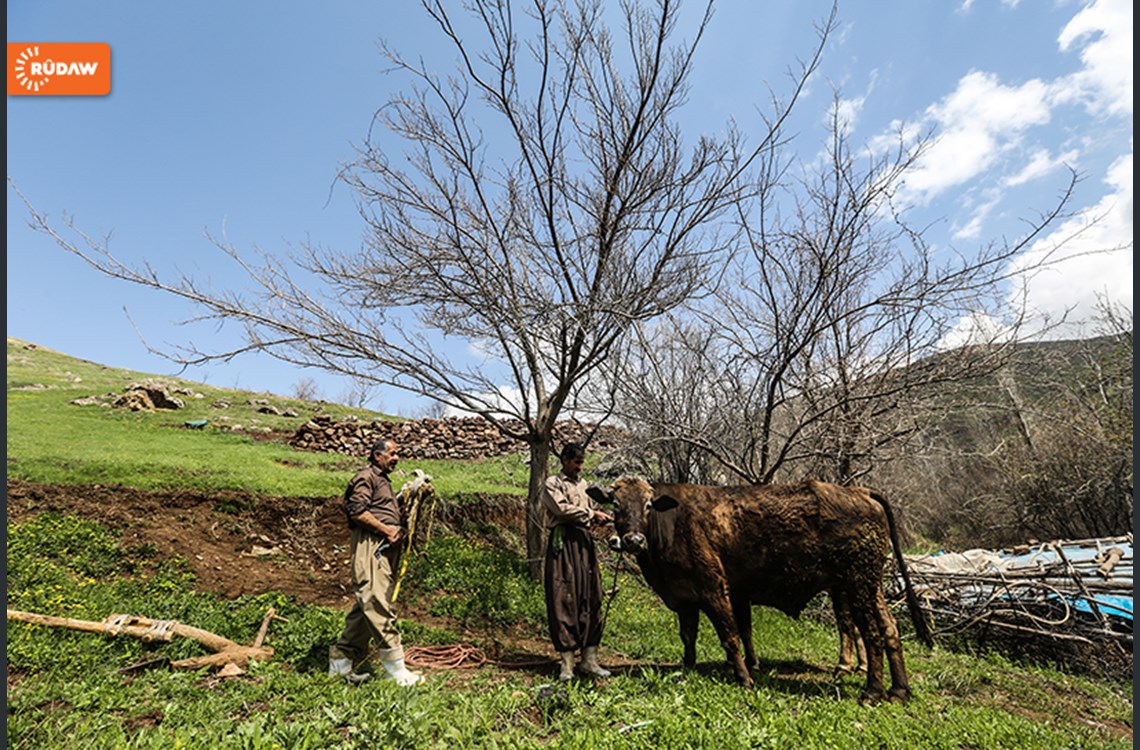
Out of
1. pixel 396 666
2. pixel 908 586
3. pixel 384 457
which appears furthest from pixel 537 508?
pixel 908 586

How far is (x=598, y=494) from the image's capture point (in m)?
5.57

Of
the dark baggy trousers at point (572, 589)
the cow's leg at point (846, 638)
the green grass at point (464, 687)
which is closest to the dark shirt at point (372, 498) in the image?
the green grass at point (464, 687)

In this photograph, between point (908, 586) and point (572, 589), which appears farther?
point (908, 586)

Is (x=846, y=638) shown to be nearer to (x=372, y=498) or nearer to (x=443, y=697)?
(x=443, y=697)

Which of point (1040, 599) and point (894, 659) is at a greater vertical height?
point (894, 659)

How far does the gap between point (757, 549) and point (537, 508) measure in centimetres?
394

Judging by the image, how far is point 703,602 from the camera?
17.8ft

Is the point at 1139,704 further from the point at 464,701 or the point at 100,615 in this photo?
the point at 100,615

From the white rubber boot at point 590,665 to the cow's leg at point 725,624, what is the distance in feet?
3.82

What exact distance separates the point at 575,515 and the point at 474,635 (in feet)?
9.55

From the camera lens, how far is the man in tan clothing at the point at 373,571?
193 inches

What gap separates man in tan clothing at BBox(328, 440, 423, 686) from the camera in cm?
491

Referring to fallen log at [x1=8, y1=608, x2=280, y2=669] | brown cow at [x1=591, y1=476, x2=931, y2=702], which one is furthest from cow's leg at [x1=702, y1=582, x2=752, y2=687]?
fallen log at [x1=8, y1=608, x2=280, y2=669]

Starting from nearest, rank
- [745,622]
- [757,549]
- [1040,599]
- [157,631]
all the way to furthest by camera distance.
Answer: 1. [157,631]
2. [757,549]
3. [745,622]
4. [1040,599]
